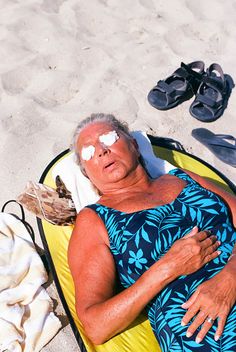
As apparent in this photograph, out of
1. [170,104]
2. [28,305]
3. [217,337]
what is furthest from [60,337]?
[170,104]

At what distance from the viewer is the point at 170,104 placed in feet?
12.7

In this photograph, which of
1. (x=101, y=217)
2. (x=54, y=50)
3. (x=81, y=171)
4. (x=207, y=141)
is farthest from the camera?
(x=54, y=50)

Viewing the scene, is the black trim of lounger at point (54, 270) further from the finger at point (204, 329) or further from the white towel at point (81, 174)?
the finger at point (204, 329)

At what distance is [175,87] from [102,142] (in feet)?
5.01

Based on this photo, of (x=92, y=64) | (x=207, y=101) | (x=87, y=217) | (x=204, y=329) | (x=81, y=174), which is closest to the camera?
(x=204, y=329)

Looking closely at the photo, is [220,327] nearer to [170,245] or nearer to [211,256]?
[211,256]

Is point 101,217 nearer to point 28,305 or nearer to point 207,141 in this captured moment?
point 28,305

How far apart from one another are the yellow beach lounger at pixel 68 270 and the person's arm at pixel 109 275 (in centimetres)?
13

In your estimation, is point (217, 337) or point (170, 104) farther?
point (170, 104)

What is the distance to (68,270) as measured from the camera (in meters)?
2.70

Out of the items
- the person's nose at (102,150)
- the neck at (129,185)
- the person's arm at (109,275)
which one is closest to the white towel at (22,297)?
the person's arm at (109,275)

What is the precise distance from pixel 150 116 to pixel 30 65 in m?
1.14

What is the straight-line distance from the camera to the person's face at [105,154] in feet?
8.47

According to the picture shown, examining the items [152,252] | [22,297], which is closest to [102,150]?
[152,252]
